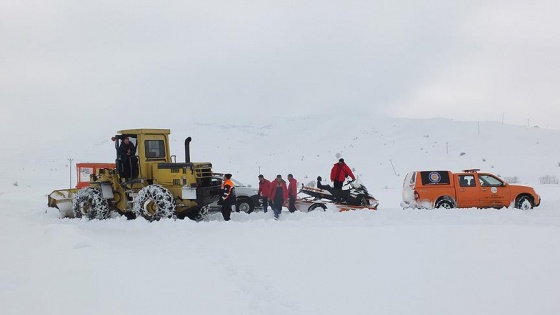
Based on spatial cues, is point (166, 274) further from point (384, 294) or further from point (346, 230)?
point (346, 230)

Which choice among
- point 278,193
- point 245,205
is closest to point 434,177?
point 278,193

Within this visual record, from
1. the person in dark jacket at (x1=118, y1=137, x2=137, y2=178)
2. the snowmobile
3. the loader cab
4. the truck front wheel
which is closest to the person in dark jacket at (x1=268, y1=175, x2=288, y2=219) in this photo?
the snowmobile

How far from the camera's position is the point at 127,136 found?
14922 mm

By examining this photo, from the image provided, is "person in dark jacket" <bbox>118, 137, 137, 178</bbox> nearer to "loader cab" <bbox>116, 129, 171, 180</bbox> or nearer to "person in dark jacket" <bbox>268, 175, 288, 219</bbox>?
"loader cab" <bbox>116, 129, 171, 180</bbox>

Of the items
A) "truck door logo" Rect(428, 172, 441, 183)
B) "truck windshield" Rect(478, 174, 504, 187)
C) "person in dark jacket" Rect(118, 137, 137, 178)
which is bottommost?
"truck windshield" Rect(478, 174, 504, 187)

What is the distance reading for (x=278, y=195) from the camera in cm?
1672

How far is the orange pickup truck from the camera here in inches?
667

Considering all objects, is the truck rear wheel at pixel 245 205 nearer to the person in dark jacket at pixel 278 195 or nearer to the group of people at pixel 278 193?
the group of people at pixel 278 193

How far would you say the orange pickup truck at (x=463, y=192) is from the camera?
16.9 m

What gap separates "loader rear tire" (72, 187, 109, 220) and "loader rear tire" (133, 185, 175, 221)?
1582 millimetres

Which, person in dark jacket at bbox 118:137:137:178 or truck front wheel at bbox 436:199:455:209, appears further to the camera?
truck front wheel at bbox 436:199:455:209

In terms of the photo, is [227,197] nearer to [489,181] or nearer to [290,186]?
[290,186]

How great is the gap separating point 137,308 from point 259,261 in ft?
9.99

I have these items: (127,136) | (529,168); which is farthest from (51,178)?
(529,168)
